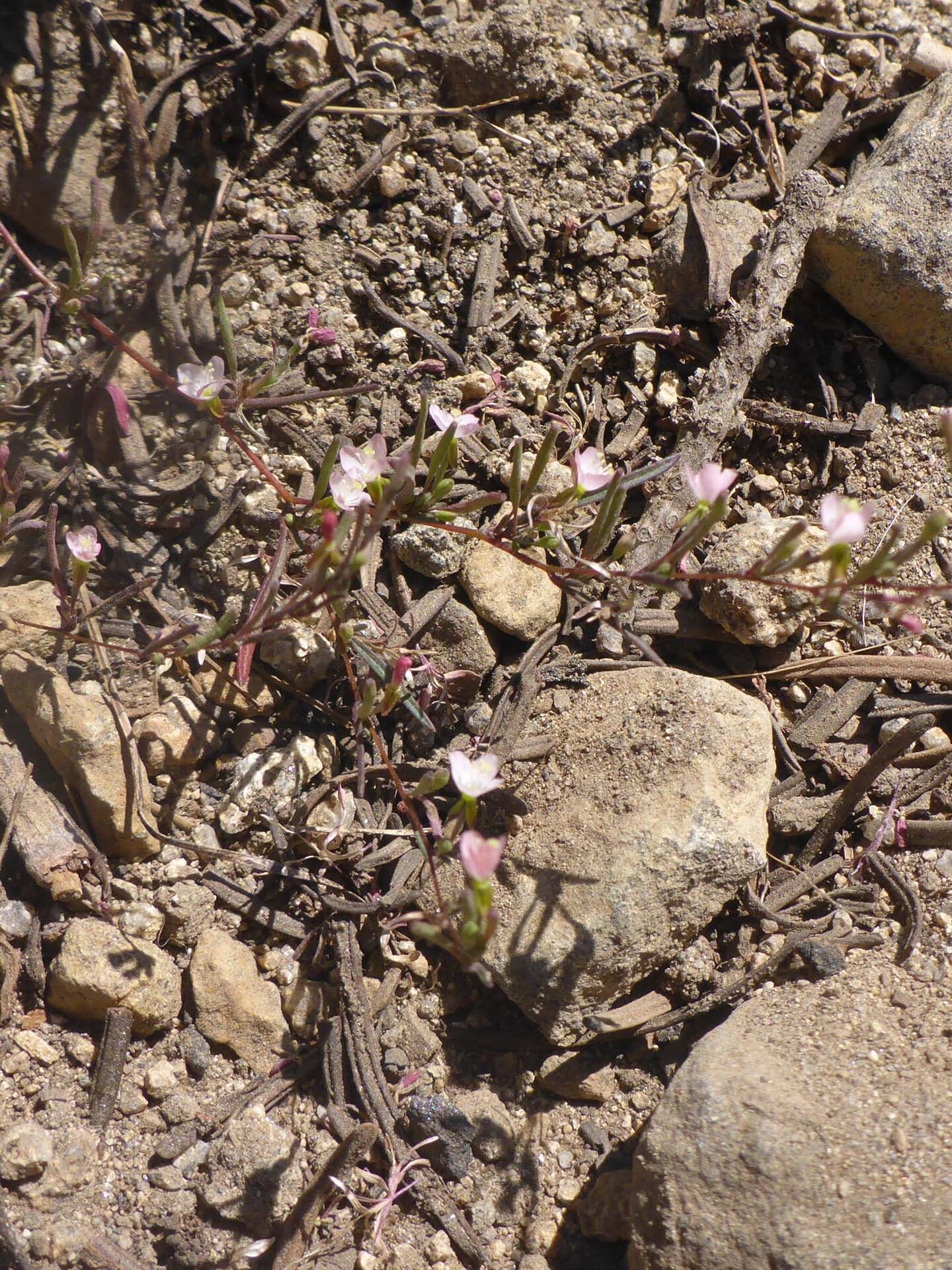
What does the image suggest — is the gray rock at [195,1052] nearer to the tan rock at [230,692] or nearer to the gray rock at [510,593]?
the tan rock at [230,692]

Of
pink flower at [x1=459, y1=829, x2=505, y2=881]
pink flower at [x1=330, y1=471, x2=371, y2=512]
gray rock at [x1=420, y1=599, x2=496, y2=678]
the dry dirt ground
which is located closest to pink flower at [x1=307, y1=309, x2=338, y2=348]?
the dry dirt ground

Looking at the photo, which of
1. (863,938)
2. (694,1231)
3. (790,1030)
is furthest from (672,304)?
(694,1231)

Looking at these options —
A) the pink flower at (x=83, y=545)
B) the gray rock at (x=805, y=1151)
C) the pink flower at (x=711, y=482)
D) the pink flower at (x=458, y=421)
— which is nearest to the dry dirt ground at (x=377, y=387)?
the gray rock at (x=805, y=1151)

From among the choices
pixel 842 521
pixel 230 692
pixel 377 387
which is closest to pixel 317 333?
pixel 377 387

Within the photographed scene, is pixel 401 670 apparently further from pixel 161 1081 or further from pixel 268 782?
pixel 161 1081

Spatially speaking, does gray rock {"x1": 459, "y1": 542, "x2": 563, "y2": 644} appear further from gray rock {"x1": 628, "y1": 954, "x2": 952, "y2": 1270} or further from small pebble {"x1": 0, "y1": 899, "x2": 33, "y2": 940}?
small pebble {"x1": 0, "y1": 899, "x2": 33, "y2": 940}

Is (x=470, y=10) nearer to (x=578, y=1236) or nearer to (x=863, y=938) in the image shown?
(x=863, y=938)

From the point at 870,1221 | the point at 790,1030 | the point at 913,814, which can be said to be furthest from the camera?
the point at 913,814
